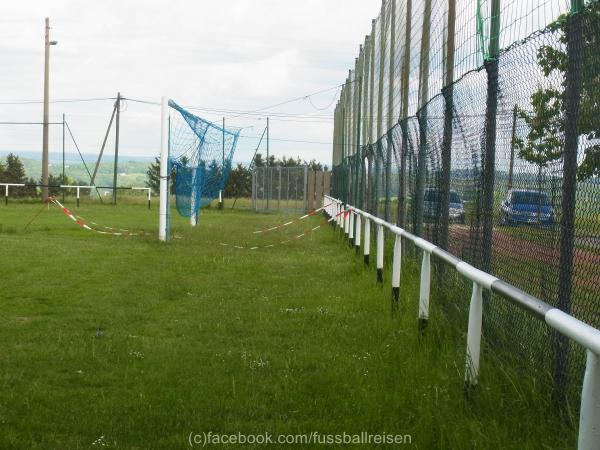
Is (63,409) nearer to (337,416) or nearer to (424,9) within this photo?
(337,416)

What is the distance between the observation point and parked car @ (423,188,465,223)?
300 inches

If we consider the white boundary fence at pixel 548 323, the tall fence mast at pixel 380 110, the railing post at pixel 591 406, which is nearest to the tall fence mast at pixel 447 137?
the white boundary fence at pixel 548 323

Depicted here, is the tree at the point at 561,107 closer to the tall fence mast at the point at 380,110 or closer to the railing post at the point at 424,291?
A: the railing post at the point at 424,291

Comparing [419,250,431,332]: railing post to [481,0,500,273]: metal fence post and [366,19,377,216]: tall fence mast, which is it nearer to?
[481,0,500,273]: metal fence post

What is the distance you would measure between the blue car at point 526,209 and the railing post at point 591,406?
1.95 meters

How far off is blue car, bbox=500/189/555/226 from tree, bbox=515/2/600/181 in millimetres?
184

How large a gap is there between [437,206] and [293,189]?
3266 cm

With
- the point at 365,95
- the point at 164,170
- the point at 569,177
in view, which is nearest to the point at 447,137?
the point at 569,177

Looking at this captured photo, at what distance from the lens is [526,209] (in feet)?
17.2

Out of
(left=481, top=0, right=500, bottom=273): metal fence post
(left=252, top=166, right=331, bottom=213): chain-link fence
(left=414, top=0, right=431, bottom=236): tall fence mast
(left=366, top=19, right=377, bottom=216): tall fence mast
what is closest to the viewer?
(left=481, top=0, right=500, bottom=273): metal fence post

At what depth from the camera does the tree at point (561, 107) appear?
4.05 metres

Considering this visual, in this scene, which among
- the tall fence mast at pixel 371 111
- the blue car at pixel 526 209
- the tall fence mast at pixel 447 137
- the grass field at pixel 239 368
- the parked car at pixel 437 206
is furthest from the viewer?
the tall fence mast at pixel 371 111

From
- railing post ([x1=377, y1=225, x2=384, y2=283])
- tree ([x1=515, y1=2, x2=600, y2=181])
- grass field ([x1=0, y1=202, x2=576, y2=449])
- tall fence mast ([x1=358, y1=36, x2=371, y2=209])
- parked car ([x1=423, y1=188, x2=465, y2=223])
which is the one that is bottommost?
grass field ([x1=0, y1=202, x2=576, y2=449])

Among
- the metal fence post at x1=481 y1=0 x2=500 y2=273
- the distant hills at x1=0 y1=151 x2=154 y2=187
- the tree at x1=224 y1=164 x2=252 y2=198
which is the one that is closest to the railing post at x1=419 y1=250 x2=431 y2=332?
the metal fence post at x1=481 y1=0 x2=500 y2=273
